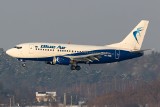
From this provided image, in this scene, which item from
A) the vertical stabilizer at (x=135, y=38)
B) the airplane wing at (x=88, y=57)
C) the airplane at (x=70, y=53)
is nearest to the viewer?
the airplane at (x=70, y=53)

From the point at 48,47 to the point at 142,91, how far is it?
2599 inches

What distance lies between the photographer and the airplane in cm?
11775

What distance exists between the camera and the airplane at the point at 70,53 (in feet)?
386

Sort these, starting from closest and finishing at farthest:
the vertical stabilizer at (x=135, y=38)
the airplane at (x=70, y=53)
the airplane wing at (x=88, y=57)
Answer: the airplane at (x=70, y=53) < the airplane wing at (x=88, y=57) < the vertical stabilizer at (x=135, y=38)

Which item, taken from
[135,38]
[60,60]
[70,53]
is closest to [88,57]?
[70,53]

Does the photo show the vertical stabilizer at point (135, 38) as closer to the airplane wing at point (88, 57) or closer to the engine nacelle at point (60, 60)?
the airplane wing at point (88, 57)

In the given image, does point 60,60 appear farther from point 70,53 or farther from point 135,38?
point 135,38

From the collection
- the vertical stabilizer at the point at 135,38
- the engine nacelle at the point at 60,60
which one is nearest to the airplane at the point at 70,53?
the engine nacelle at the point at 60,60

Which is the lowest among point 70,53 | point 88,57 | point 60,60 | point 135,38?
point 60,60

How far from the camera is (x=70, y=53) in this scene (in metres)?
119

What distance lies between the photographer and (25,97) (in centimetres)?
18900

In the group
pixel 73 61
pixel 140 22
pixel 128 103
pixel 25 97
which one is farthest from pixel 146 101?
pixel 73 61

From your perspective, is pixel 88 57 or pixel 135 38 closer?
pixel 88 57

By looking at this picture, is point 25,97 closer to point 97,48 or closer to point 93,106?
point 93,106
